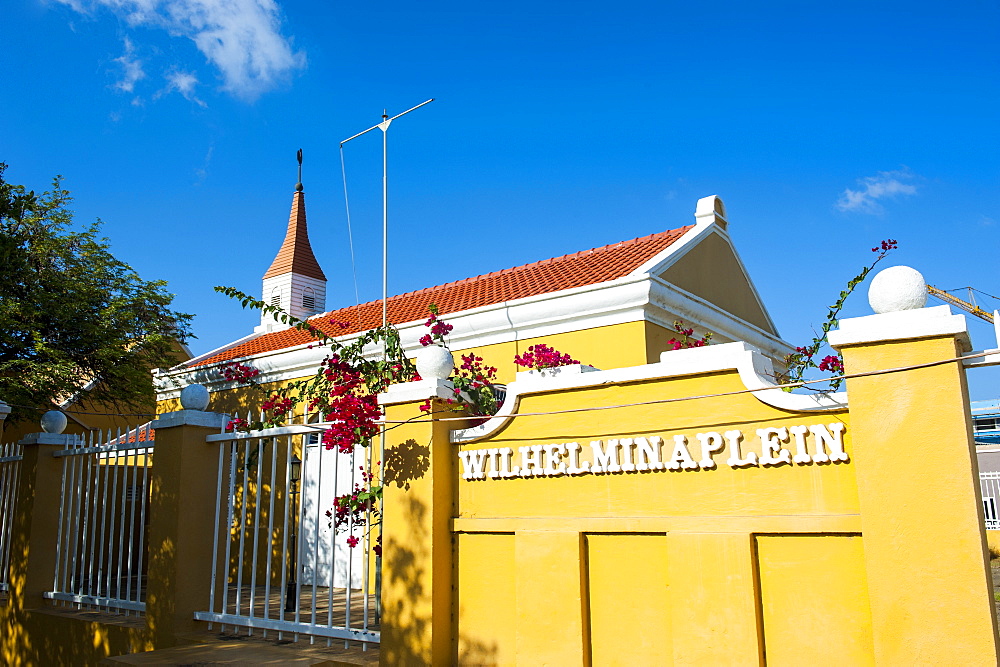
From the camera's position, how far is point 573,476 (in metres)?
5.04

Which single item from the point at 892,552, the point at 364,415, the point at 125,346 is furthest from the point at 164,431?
the point at 125,346

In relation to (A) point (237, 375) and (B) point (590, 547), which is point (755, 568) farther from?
(A) point (237, 375)

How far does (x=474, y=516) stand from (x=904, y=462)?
2.78 m

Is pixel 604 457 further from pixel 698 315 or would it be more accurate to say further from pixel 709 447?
pixel 698 315

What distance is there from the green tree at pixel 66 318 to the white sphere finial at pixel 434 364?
8546 mm

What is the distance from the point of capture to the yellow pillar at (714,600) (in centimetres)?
421

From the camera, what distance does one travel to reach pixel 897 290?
4.01m

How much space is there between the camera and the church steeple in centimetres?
2405

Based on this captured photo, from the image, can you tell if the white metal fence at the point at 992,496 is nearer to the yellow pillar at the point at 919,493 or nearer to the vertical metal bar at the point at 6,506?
the yellow pillar at the point at 919,493

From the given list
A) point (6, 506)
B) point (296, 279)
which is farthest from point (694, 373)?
point (296, 279)

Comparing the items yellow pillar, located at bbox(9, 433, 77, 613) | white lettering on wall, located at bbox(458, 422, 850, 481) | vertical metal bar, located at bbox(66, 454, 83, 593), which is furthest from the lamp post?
white lettering on wall, located at bbox(458, 422, 850, 481)

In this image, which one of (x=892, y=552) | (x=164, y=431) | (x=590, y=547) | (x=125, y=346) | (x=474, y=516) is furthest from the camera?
(x=125, y=346)

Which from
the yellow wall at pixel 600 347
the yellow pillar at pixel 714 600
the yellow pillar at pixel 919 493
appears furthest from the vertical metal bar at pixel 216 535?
the yellow pillar at pixel 919 493

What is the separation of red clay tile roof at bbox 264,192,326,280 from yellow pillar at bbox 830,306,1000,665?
72.0 feet
